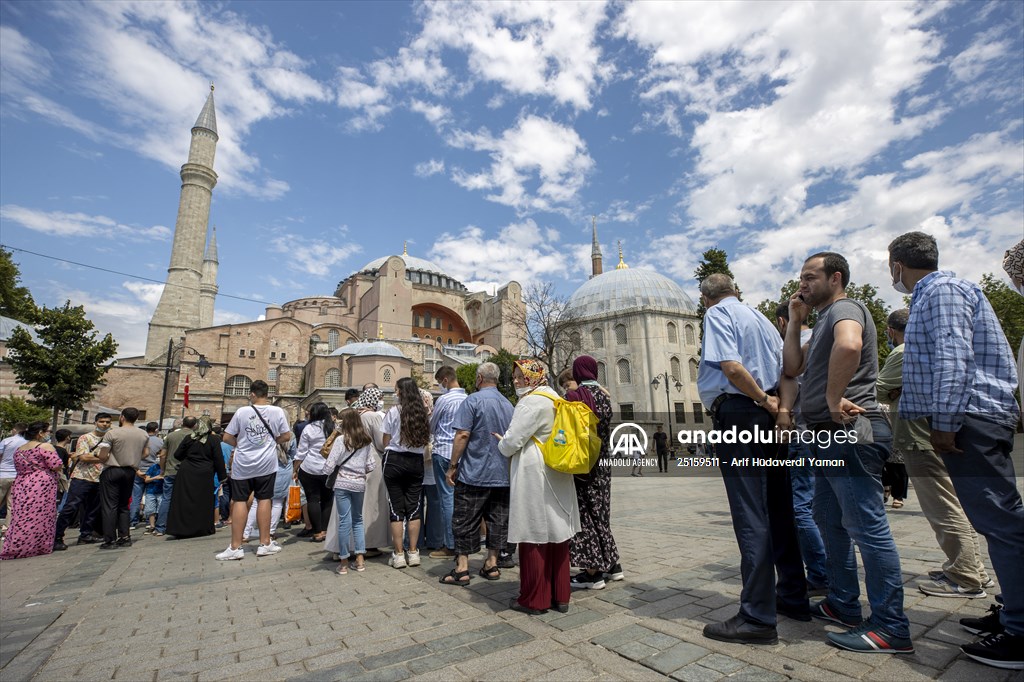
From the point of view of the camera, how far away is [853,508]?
2469 mm

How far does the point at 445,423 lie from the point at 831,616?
358 cm

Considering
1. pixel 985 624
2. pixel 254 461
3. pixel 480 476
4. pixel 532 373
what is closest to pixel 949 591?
pixel 985 624

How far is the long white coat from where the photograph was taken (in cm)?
325

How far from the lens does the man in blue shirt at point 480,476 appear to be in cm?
423

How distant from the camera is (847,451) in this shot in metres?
2.48

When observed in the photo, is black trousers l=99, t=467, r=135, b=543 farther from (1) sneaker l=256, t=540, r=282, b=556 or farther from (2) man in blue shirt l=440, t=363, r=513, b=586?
(2) man in blue shirt l=440, t=363, r=513, b=586

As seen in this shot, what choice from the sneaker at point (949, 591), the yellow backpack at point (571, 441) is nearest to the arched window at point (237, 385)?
the yellow backpack at point (571, 441)

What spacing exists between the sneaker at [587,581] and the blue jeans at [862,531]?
4.96 ft

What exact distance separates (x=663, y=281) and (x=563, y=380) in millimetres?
46606

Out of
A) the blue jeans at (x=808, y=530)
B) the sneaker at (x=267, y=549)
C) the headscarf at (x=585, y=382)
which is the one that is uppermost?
the headscarf at (x=585, y=382)

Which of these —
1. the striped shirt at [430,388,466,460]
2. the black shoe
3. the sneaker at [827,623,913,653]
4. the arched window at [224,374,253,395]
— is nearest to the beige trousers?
the sneaker at [827,623,913,653]

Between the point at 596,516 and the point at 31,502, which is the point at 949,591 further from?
the point at 31,502

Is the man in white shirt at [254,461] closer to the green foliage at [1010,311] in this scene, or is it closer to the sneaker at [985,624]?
the sneaker at [985,624]

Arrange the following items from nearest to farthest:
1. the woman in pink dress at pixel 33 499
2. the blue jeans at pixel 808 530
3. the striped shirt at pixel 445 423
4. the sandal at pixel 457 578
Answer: the blue jeans at pixel 808 530
the sandal at pixel 457 578
the striped shirt at pixel 445 423
the woman in pink dress at pixel 33 499
